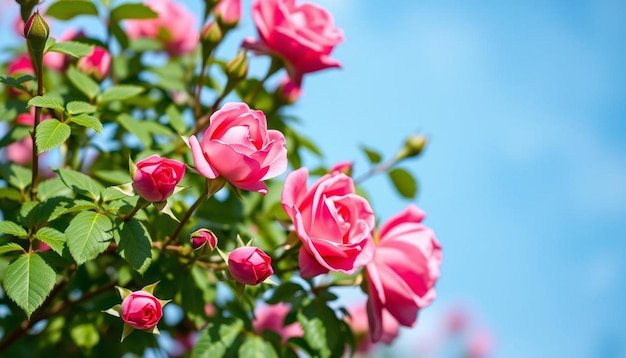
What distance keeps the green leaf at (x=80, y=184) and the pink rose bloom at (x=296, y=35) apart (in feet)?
1.75

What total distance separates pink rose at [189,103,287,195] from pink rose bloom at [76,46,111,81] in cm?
64

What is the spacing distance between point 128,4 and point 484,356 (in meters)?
3.31

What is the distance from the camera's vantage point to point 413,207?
1.51 meters

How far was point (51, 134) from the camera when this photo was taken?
1.22 metres

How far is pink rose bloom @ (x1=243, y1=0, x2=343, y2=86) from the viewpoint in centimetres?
165

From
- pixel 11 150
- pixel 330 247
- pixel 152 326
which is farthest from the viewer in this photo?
pixel 11 150

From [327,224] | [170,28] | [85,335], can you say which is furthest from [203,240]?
[170,28]

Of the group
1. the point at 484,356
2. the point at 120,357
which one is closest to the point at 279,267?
the point at 120,357

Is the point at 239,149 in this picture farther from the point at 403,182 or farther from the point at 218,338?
the point at 403,182

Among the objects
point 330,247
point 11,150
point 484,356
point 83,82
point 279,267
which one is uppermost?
point 330,247

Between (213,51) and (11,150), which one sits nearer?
(213,51)

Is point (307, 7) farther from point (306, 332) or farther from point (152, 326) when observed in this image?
point (152, 326)

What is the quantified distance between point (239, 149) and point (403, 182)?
92 centimetres

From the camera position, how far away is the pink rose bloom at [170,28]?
7.94ft
